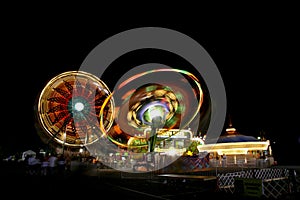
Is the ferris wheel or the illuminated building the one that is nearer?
the illuminated building

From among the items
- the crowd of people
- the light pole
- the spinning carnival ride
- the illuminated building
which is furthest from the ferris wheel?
the illuminated building

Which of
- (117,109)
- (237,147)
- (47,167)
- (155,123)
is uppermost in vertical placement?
(117,109)

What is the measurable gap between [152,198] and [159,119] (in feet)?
54.9

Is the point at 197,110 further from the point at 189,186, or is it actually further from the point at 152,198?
the point at 152,198

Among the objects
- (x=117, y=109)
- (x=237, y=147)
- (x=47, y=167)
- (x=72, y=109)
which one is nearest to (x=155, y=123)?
(x=117, y=109)

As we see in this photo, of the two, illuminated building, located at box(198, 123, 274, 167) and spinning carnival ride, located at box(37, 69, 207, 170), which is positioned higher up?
spinning carnival ride, located at box(37, 69, 207, 170)

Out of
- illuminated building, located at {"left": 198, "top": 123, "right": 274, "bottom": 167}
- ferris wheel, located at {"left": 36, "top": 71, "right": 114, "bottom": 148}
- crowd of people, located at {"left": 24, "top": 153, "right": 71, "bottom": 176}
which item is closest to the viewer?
crowd of people, located at {"left": 24, "top": 153, "right": 71, "bottom": 176}

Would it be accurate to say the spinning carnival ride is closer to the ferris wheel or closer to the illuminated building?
the ferris wheel

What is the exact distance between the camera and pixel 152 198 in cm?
909

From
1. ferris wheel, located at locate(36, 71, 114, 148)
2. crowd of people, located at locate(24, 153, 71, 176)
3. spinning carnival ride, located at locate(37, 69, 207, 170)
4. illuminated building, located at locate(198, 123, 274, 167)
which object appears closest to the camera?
crowd of people, located at locate(24, 153, 71, 176)

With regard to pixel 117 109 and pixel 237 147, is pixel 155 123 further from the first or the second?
pixel 237 147

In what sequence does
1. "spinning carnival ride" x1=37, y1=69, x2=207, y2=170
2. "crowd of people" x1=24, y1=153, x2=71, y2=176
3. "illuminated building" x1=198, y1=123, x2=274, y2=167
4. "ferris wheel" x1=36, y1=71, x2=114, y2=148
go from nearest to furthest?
"crowd of people" x1=24, y1=153, x2=71, y2=176, "spinning carnival ride" x1=37, y1=69, x2=207, y2=170, "illuminated building" x1=198, y1=123, x2=274, y2=167, "ferris wheel" x1=36, y1=71, x2=114, y2=148

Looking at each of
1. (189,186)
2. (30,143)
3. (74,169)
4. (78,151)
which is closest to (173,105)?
(74,169)

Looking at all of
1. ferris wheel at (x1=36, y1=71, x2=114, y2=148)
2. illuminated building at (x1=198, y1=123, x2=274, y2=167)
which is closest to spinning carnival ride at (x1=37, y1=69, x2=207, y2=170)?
ferris wheel at (x1=36, y1=71, x2=114, y2=148)
